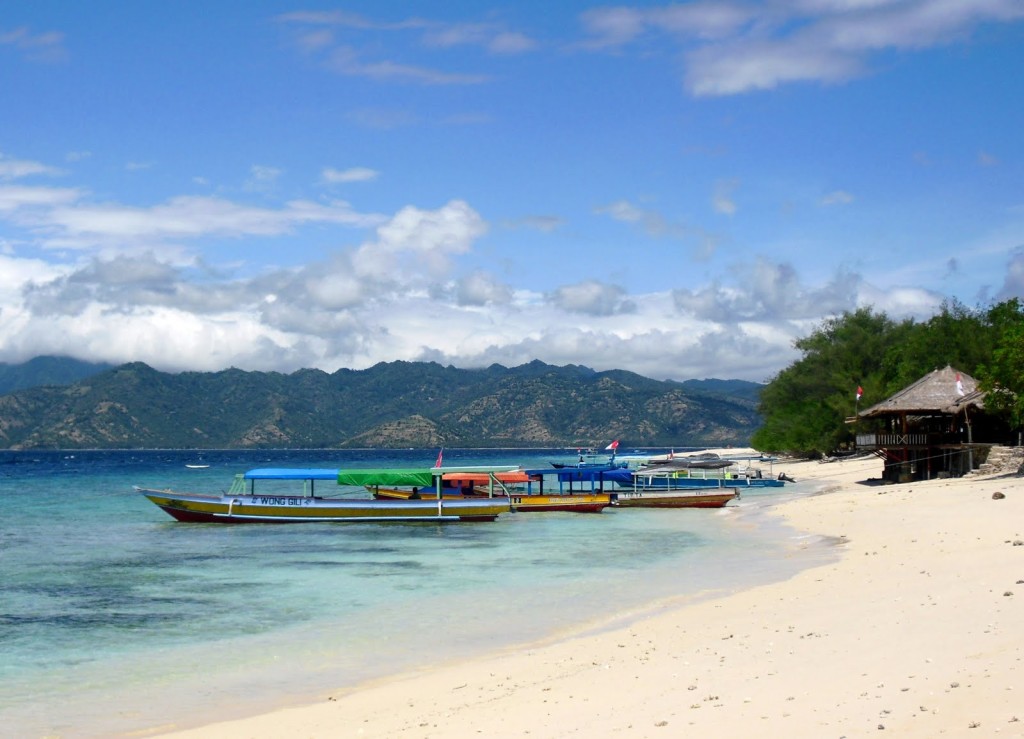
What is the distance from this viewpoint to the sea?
14625mm

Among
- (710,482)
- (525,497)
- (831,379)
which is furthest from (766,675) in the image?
(831,379)

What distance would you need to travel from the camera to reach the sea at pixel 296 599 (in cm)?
1462

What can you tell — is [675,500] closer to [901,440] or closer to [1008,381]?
[901,440]

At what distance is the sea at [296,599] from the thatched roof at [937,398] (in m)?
12.1

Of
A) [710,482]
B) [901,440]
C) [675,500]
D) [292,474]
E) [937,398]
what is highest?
[937,398]

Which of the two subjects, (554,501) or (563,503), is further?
(554,501)

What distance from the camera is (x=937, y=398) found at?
50406 mm

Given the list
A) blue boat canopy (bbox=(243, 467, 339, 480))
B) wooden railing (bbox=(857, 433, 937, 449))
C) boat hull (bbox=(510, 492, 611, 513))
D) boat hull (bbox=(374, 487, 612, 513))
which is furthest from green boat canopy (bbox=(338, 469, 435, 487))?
wooden railing (bbox=(857, 433, 937, 449))

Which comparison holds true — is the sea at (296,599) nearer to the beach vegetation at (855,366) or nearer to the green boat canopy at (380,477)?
the green boat canopy at (380,477)

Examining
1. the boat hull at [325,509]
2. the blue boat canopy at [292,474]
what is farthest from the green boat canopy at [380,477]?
the boat hull at [325,509]

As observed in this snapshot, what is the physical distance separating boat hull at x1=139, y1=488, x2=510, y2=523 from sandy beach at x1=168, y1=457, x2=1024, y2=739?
91.5 feet

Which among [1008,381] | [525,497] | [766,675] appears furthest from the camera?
[525,497]

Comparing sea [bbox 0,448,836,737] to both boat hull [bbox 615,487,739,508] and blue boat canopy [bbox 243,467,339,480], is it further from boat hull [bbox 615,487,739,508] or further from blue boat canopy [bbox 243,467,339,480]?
boat hull [bbox 615,487,739,508]

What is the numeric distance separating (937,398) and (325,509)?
32.8m
